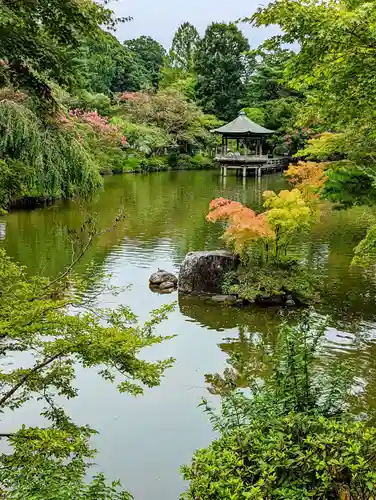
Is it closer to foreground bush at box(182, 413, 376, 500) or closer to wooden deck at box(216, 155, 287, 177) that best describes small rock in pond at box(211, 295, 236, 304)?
foreground bush at box(182, 413, 376, 500)

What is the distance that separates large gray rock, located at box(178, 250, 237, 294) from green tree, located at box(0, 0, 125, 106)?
4.98 m

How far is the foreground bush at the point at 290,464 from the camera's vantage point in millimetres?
2412

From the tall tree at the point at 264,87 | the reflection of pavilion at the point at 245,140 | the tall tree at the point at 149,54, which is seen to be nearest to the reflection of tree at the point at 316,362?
the reflection of pavilion at the point at 245,140

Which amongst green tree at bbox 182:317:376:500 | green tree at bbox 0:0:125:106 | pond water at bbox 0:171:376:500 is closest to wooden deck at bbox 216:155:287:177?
pond water at bbox 0:171:376:500

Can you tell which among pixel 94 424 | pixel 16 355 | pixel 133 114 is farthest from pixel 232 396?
pixel 133 114

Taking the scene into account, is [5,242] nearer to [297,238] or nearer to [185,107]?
[297,238]

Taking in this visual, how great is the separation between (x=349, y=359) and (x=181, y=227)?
27.9 ft

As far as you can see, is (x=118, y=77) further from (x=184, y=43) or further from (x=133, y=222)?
(x=133, y=222)

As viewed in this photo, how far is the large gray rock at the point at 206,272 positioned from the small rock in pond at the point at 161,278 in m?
0.30

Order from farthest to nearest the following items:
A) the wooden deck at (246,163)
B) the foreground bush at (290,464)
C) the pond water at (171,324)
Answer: the wooden deck at (246,163) → the pond water at (171,324) → the foreground bush at (290,464)

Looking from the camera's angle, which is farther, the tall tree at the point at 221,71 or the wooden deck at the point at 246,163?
the tall tree at the point at 221,71

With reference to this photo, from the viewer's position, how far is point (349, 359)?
20.5 feet

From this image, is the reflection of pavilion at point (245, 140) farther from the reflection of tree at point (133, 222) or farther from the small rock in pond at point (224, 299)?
the small rock in pond at point (224, 299)

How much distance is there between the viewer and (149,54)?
4291 centimetres
